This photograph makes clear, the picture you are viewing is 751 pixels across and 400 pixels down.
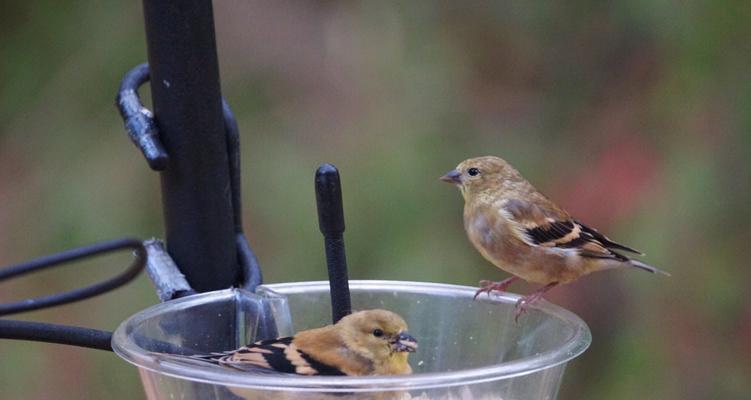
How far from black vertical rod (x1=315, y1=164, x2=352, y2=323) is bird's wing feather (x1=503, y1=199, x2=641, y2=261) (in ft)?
3.71

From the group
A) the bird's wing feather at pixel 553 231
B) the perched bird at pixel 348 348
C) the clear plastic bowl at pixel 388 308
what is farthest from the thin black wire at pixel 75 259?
the bird's wing feather at pixel 553 231

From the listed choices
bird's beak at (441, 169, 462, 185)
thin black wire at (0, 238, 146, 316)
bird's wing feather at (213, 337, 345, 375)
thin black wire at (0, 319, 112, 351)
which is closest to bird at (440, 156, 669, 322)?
bird's beak at (441, 169, 462, 185)

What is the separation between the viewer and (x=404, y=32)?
165 inches

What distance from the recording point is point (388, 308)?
6.57 feet

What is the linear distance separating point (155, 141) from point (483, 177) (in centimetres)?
137

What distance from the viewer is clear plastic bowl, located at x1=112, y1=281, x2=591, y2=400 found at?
143cm

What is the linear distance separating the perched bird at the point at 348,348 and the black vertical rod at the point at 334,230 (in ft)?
0.12

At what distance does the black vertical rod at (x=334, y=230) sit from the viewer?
5.73 feet

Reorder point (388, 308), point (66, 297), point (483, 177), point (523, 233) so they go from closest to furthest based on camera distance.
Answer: point (66, 297) < point (388, 308) < point (523, 233) < point (483, 177)

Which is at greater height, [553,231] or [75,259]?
[75,259]

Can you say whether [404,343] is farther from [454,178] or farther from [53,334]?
[454,178]

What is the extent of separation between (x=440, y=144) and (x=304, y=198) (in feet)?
1.74

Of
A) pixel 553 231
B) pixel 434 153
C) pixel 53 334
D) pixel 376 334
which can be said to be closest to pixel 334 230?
pixel 376 334

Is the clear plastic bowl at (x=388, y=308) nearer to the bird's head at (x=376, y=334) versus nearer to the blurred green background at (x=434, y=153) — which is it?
the bird's head at (x=376, y=334)
